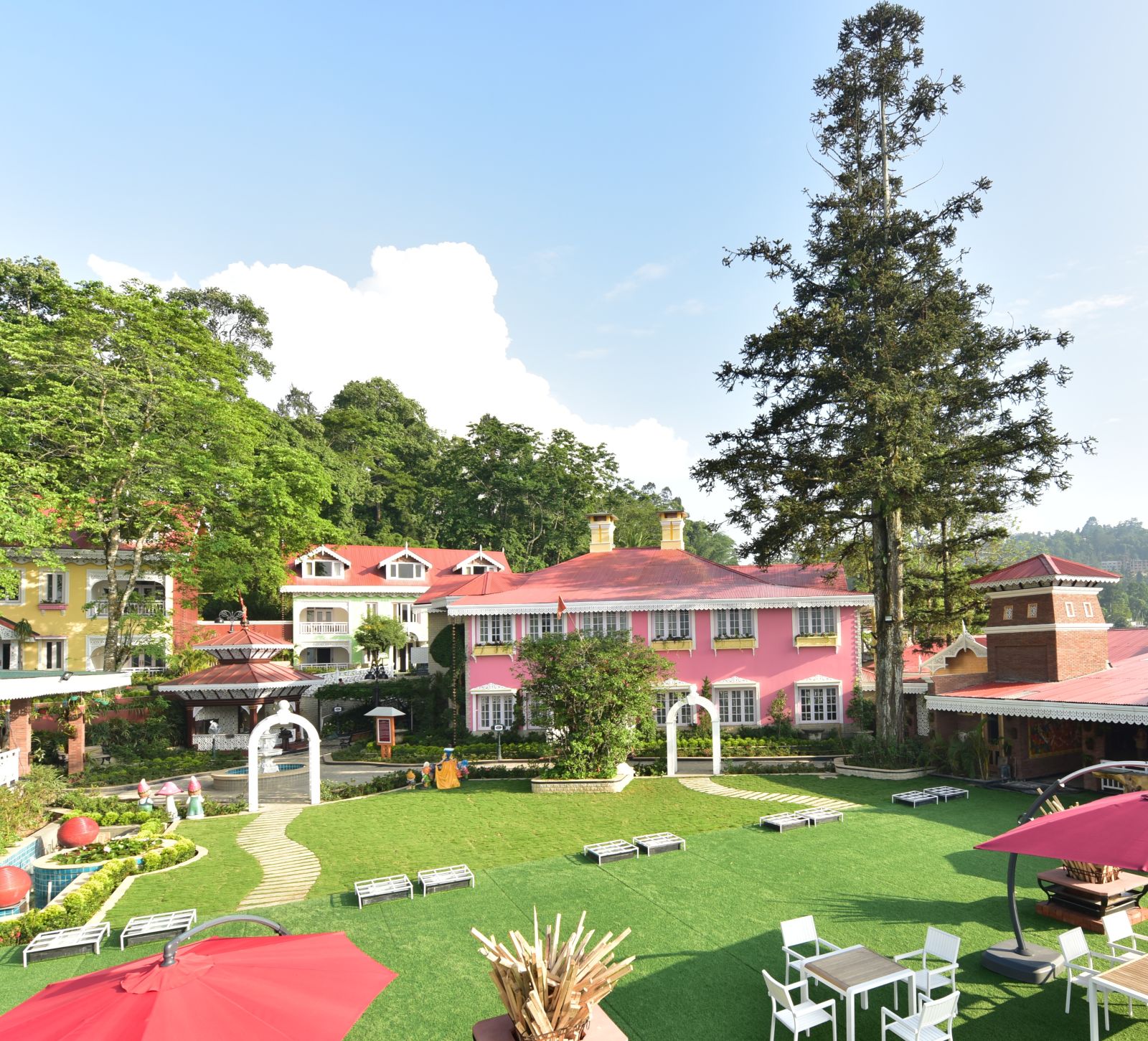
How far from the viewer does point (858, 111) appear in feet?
89.2

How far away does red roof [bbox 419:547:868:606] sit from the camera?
30.7 metres

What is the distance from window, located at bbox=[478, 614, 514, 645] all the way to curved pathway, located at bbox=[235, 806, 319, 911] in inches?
450

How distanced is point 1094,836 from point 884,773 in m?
16.1

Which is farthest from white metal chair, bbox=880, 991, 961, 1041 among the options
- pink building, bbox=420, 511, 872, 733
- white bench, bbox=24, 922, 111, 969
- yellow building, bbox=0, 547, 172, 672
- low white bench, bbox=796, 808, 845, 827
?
yellow building, bbox=0, 547, 172, 672

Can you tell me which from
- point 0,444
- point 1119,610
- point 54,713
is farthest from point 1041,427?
point 1119,610

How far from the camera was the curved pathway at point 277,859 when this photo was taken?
13.9 meters

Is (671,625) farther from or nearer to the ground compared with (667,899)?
farther from the ground

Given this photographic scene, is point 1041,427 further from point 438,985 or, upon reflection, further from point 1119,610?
point 1119,610

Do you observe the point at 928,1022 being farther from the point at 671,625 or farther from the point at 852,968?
the point at 671,625

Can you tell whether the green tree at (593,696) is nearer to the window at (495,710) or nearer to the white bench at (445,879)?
the window at (495,710)

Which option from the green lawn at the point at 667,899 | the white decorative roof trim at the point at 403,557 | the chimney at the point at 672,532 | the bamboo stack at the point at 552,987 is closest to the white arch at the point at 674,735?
the green lawn at the point at 667,899

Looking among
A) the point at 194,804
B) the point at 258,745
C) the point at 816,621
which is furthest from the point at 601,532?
the point at 194,804

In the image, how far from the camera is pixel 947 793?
786 inches

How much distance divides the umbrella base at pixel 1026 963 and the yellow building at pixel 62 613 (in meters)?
34.7
